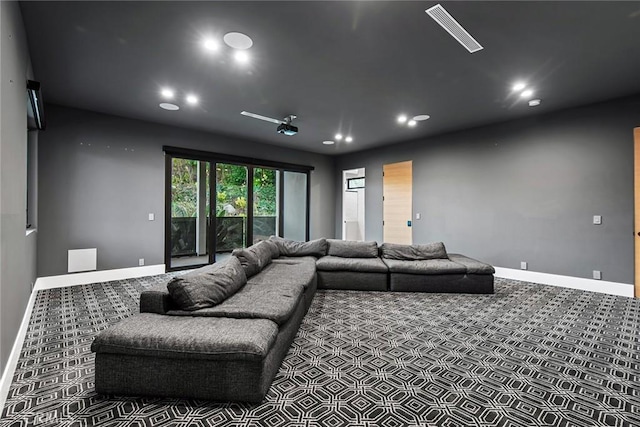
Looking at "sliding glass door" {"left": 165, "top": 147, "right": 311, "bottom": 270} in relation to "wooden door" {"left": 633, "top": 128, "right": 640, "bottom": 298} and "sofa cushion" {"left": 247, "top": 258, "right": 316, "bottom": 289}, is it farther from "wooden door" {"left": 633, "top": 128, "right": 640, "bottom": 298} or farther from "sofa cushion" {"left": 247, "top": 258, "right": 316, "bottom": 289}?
"wooden door" {"left": 633, "top": 128, "right": 640, "bottom": 298}

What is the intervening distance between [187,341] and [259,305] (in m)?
0.65

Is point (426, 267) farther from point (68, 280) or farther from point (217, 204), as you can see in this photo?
point (68, 280)

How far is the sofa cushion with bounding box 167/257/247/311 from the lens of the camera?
229 centimetres

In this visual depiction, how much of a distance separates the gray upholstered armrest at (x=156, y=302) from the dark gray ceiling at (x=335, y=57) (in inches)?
90.5

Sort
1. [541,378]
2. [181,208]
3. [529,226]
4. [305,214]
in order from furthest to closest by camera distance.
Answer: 1. [305,214]
2. [181,208]
3. [529,226]
4. [541,378]

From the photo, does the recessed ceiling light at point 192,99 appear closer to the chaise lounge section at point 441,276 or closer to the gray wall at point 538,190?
the chaise lounge section at point 441,276

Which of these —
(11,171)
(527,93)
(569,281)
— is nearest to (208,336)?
(11,171)

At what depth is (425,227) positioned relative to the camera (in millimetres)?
6934

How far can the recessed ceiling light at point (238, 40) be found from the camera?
287cm

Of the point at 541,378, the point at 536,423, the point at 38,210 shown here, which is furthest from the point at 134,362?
the point at 38,210

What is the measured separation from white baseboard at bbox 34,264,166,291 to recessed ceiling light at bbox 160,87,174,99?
307 cm

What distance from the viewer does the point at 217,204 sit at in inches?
259

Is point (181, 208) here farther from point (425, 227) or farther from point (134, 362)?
point (425, 227)

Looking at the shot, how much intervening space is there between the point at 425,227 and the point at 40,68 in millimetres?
6917
